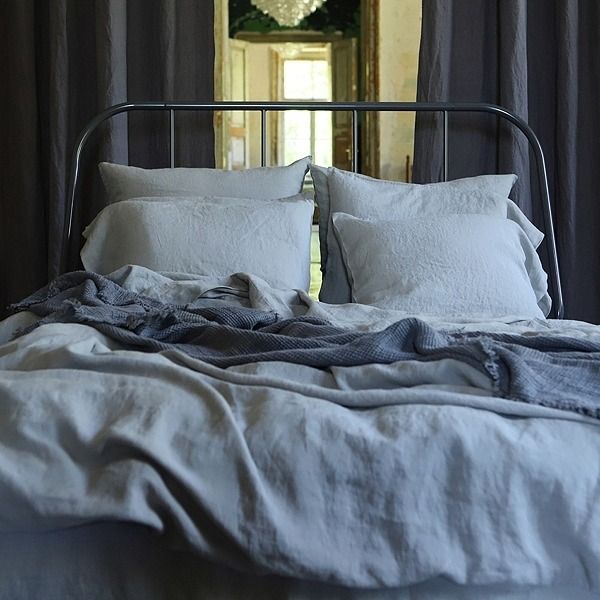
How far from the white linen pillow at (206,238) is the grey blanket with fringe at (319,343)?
0.36 m

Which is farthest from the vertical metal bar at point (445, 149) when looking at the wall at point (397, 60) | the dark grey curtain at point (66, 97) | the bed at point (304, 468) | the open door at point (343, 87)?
the open door at point (343, 87)

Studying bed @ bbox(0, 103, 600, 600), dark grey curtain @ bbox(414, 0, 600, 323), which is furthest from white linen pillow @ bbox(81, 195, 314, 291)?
bed @ bbox(0, 103, 600, 600)

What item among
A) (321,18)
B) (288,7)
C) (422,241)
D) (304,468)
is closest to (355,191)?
(422,241)

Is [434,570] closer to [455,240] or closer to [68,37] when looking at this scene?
[455,240]

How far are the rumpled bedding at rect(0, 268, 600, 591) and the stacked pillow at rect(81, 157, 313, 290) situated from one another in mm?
1064

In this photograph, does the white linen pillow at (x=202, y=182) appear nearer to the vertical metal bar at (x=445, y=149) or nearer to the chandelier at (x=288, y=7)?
the vertical metal bar at (x=445, y=149)

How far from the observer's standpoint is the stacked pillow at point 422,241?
75.4 inches

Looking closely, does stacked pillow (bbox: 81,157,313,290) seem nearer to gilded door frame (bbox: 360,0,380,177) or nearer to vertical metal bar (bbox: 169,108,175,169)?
vertical metal bar (bbox: 169,108,175,169)

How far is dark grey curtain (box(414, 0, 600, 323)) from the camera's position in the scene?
256 centimetres

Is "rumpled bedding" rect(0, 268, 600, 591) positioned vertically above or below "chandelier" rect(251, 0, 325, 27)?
below

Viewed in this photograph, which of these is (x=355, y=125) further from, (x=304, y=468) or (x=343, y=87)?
(x=343, y=87)

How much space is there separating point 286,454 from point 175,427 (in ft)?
0.41

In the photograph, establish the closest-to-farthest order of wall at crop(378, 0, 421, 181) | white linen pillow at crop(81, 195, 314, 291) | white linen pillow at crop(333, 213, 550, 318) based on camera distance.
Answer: white linen pillow at crop(333, 213, 550, 318)
white linen pillow at crop(81, 195, 314, 291)
wall at crop(378, 0, 421, 181)

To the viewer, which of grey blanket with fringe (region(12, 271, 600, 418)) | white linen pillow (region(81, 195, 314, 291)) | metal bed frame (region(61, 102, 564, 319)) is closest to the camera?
grey blanket with fringe (region(12, 271, 600, 418))
